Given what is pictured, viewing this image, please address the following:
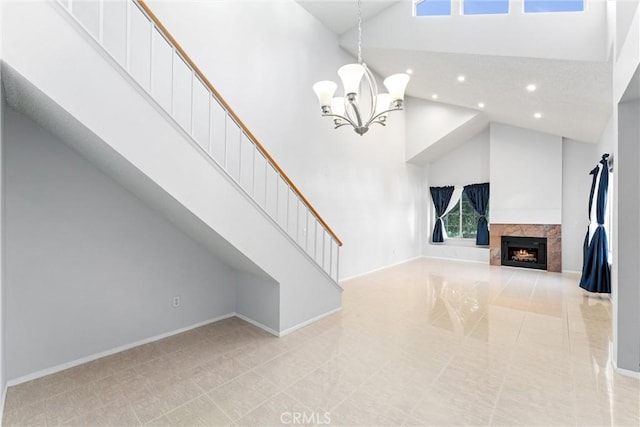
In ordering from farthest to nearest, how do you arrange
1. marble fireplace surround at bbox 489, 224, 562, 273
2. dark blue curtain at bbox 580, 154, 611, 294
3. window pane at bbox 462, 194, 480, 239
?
1. window pane at bbox 462, 194, 480, 239
2. marble fireplace surround at bbox 489, 224, 562, 273
3. dark blue curtain at bbox 580, 154, 611, 294

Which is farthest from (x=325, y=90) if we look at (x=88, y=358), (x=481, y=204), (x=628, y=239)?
(x=481, y=204)

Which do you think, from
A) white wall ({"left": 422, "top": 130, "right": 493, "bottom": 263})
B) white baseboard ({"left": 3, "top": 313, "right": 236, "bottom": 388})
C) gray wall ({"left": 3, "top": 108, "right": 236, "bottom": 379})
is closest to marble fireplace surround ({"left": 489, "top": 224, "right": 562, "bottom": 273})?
white wall ({"left": 422, "top": 130, "right": 493, "bottom": 263})

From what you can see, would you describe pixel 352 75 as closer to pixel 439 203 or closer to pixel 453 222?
pixel 439 203

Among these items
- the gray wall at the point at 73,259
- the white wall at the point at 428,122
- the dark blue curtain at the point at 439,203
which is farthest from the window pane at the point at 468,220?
the gray wall at the point at 73,259

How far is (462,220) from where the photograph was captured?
8516 mm

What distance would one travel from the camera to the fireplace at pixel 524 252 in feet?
22.3

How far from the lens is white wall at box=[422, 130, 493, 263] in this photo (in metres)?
7.88

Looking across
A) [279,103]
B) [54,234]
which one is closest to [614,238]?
[279,103]

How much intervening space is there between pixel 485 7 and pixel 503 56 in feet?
2.42

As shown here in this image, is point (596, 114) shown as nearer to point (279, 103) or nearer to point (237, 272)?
point (279, 103)

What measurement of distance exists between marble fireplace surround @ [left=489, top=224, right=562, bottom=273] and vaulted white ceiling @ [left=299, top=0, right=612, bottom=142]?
2.14 metres

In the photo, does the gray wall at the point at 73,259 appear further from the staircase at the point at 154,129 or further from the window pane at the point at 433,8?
the window pane at the point at 433,8

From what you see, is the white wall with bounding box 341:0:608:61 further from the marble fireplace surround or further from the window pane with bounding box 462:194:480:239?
the window pane with bounding box 462:194:480:239

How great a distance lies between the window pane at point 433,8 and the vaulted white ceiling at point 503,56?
104mm
